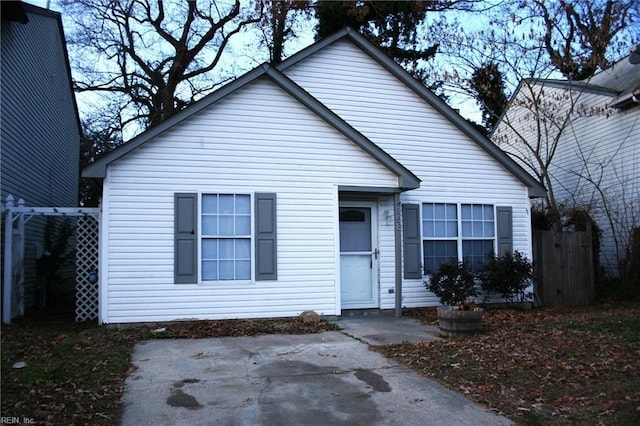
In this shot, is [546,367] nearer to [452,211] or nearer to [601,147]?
[452,211]

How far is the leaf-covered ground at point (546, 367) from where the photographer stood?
5059mm

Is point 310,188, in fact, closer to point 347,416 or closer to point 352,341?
point 352,341

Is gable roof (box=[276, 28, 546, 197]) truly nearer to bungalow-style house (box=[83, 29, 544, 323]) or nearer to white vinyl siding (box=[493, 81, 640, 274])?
bungalow-style house (box=[83, 29, 544, 323])

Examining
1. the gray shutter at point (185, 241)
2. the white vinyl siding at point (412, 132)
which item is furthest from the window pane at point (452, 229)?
the gray shutter at point (185, 241)

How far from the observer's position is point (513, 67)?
15.5 metres

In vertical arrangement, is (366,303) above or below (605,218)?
below

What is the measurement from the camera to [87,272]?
996 centimetres

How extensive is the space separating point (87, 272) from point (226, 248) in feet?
9.05

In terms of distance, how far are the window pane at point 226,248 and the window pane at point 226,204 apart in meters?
0.55

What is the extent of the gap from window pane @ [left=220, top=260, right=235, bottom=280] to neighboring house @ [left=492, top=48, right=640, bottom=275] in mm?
8993

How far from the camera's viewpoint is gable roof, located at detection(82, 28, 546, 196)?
9.08 meters

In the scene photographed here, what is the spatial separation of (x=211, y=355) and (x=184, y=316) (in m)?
2.31

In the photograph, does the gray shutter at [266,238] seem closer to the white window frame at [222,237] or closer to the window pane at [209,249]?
the white window frame at [222,237]

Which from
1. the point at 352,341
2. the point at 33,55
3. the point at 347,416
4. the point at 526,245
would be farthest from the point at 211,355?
the point at 33,55
